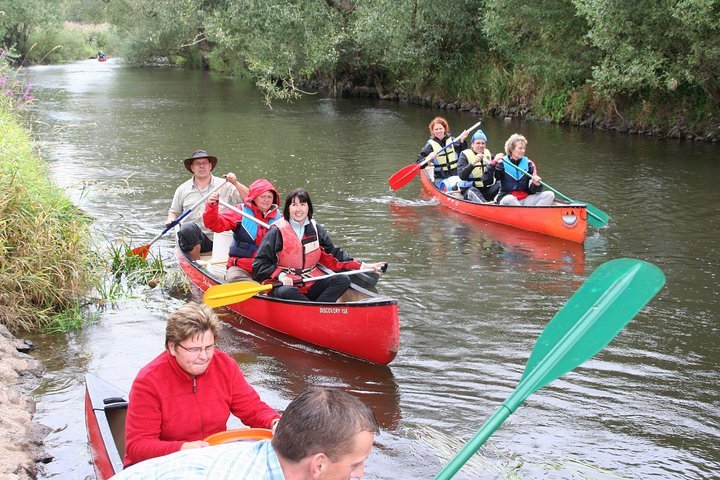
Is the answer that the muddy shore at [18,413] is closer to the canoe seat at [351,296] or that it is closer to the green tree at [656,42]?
the canoe seat at [351,296]

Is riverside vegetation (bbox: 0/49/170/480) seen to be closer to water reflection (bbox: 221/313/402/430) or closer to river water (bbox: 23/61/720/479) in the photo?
river water (bbox: 23/61/720/479)

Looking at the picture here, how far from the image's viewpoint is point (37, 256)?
646 centimetres

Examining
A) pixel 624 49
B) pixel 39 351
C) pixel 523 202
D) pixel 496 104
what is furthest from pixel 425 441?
pixel 496 104

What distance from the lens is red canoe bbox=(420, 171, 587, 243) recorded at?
31.6ft

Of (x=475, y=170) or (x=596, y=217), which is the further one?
(x=475, y=170)

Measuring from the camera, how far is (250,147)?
17250mm

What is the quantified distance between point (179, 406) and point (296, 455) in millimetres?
1730

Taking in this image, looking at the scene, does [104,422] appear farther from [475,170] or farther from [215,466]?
[475,170]

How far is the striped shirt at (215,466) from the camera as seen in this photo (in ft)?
5.99

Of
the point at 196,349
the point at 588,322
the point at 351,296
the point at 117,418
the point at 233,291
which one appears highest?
the point at 588,322

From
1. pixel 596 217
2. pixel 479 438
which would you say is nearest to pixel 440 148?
pixel 596 217

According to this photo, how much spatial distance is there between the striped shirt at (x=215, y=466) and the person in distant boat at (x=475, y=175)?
898 cm

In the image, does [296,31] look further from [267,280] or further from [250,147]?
[267,280]

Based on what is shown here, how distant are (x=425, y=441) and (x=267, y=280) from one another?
7.28 feet
